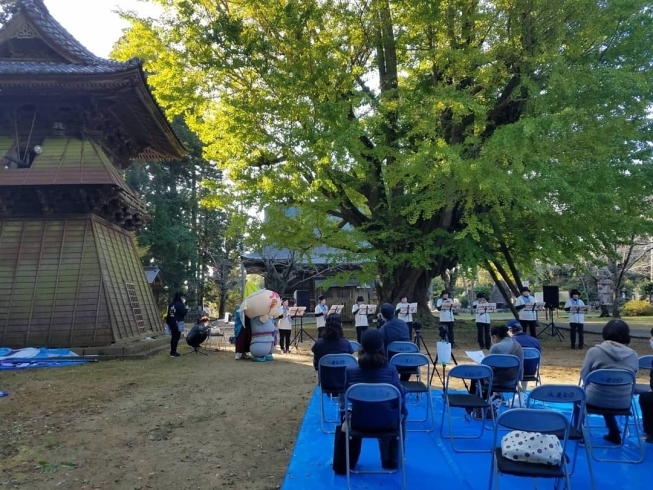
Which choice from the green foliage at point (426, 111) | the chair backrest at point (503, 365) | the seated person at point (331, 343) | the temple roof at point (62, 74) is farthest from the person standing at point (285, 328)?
the chair backrest at point (503, 365)

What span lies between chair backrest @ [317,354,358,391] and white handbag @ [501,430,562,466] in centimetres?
234

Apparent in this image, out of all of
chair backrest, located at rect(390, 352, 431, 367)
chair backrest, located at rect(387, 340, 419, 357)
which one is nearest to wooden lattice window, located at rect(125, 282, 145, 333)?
chair backrest, located at rect(387, 340, 419, 357)

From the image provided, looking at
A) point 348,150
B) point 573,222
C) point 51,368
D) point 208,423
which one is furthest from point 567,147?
point 51,368

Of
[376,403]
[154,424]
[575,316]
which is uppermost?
[575,316]

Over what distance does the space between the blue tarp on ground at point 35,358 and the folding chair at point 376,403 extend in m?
9.94

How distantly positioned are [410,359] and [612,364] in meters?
2.16

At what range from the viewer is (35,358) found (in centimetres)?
1172

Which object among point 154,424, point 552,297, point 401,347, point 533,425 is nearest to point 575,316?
point 552,297

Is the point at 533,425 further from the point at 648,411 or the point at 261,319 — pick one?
the point at 261,319

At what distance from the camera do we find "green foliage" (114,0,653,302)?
39.8 feet

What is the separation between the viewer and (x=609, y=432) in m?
5.29

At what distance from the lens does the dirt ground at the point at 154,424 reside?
4602 mm

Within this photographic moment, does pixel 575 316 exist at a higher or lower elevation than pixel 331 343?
higher

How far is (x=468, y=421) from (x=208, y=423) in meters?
3.40
